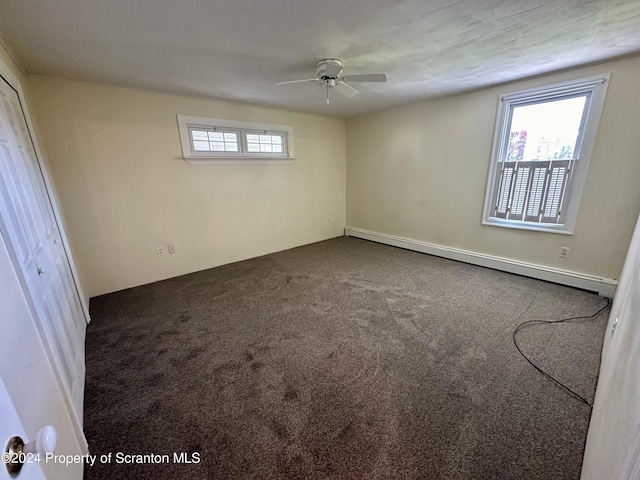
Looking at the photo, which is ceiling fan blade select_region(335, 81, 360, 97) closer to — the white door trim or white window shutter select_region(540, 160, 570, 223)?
white window shutter select_region(540, 160, 570, 223)

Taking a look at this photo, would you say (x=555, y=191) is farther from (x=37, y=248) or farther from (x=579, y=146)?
(x=37, y=248)

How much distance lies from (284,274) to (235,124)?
2.19 metres

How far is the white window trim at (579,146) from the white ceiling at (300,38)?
0.21 m

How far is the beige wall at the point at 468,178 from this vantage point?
2482 millimetres

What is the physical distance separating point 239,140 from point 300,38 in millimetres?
2151

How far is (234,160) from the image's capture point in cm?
377

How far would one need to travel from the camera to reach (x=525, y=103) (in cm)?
302

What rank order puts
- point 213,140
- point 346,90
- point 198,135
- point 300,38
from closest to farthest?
point 300,38, point 346,90, point 198,135, point 213,140

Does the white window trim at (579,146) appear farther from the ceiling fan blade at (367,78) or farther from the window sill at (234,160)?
the window sill at (234,160)

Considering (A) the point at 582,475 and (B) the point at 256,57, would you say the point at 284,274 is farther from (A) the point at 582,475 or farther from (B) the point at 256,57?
(A) the point at 582,475

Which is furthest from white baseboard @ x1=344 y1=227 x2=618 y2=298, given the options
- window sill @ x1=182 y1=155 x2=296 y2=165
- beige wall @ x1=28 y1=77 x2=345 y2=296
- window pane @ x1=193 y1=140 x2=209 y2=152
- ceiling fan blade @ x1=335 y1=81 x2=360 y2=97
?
window pane @ x1=193 y1=140 x2=209 y2=152

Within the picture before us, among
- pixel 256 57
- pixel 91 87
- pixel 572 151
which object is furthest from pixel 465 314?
pixel 91 87

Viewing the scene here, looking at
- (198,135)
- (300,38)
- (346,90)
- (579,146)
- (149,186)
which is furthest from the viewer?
(198,135)

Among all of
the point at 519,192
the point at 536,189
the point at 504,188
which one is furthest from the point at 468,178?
the point at 536,189
